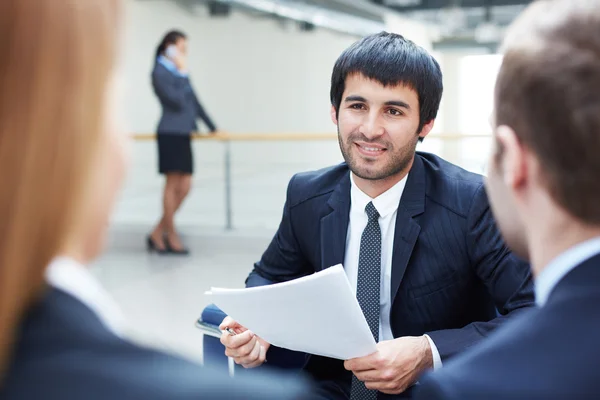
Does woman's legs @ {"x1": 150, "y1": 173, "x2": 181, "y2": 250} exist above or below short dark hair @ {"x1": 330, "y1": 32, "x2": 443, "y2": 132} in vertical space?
below

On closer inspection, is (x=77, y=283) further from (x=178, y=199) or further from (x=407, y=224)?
(x=178, y=199)

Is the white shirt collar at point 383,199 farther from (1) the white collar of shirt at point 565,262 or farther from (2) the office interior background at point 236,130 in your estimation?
(1) the white collar of shirt at point 565,262

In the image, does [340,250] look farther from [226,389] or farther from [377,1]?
[377,1]

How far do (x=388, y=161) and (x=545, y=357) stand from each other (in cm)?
111

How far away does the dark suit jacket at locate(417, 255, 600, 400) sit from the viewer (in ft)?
1.96

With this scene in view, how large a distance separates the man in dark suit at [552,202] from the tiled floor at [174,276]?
2625mm

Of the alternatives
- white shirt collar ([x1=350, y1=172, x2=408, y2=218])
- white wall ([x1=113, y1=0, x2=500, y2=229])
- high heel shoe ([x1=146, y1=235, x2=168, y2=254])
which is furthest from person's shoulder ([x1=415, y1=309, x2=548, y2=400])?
high heel shoe ([x1=146, y1=235, x2=168, y2=254])

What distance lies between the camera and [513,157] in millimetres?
719

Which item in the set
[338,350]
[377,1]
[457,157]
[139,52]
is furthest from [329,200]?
[377,1]

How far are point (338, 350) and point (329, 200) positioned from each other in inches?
19.1

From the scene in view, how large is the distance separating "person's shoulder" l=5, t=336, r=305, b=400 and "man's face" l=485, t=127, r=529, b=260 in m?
0.41

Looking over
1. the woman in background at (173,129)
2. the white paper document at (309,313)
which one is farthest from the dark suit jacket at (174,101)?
the white paper document at (309,313)

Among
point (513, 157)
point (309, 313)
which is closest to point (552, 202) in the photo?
point (513, 157)

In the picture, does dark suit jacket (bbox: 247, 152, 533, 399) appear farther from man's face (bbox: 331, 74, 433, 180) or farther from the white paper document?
the white paper document
